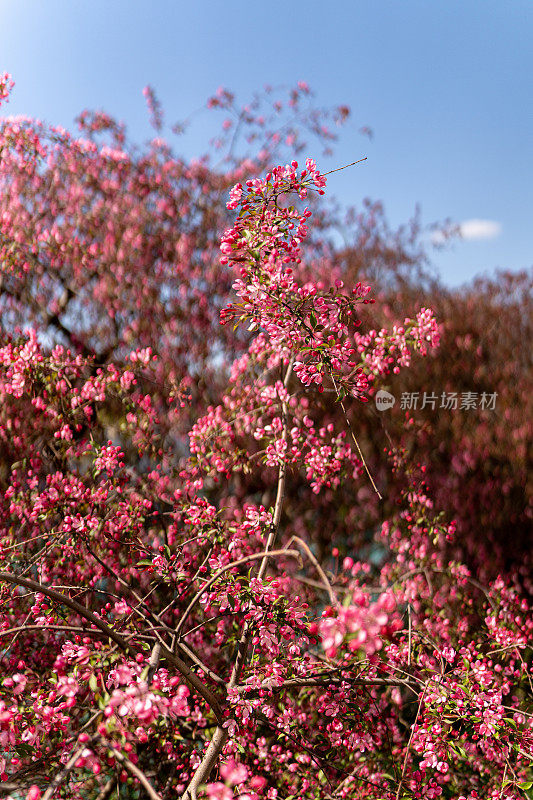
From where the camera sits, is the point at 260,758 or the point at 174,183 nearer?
the point at 260,758

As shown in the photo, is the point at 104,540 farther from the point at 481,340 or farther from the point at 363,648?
the point at 481,340

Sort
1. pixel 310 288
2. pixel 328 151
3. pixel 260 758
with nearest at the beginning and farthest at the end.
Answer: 1. pixel 310 288
2. pixel 260 758
3. pixel 328 151

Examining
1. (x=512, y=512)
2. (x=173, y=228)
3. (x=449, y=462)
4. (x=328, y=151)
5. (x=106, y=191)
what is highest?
(x=328, y=151)

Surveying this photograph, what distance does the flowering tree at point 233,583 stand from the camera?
2.06 m

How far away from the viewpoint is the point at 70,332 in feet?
18.0

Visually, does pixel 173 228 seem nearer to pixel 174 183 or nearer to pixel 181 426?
pixel 174 183

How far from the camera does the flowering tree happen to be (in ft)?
6.77

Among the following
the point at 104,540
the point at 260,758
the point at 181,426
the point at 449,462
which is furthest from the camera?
the point at 449,462

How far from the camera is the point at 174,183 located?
19.4ft

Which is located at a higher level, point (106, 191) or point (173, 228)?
point (106, 191)

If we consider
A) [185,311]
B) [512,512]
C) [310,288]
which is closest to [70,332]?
[185,311]

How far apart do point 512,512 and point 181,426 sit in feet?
10.5

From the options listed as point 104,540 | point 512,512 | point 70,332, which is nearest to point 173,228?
point 70,332

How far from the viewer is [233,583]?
259cm
